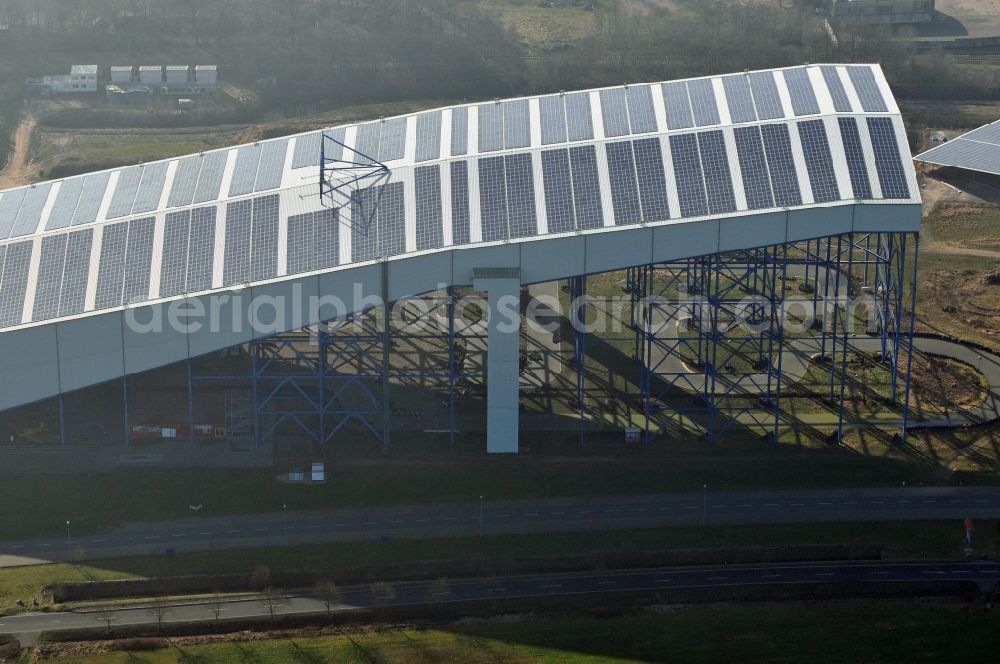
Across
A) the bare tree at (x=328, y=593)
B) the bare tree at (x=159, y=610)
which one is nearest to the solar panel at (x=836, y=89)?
the bare tree at (x=328, y=593)

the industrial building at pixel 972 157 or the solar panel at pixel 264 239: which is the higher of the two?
the industrial building at pixel 972 157

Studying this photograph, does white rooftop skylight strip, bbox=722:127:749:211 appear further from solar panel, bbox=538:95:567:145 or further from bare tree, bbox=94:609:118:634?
bare tree, bbox=94:609:118:634

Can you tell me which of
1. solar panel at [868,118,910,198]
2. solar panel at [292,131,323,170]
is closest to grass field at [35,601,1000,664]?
solar panel at [868,118,910,198]

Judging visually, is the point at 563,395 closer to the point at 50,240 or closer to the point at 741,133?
the point at 741,133

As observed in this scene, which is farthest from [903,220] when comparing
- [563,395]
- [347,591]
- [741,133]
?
[347,591]

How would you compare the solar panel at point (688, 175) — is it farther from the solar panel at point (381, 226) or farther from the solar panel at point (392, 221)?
the solar panel at point (381, 226)
